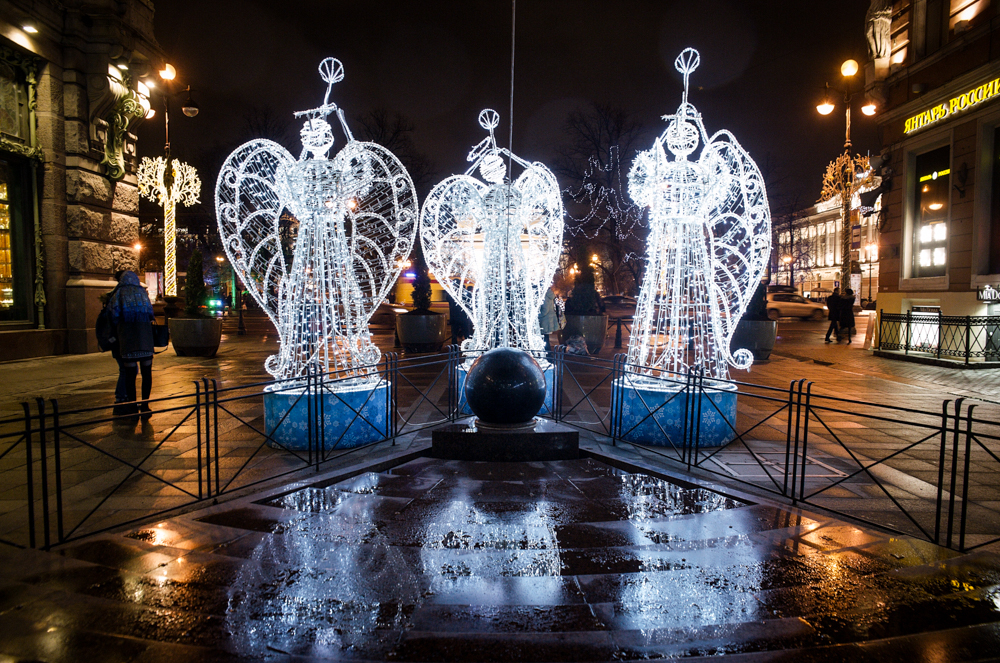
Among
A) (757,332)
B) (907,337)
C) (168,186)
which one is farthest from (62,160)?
(907,337)

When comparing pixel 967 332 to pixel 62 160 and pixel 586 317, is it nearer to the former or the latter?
pixel 586 317

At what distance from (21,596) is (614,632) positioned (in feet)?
11.4

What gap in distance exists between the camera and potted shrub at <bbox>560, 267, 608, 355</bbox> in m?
15.2

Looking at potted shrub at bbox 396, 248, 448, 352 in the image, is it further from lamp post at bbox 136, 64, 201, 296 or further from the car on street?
the car on street

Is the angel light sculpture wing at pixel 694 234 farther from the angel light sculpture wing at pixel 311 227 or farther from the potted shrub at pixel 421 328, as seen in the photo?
the potted shrub at pixel 421 328

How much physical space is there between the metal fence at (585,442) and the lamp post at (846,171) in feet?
42.4

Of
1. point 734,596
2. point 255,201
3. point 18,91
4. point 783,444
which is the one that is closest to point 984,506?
point 783,444

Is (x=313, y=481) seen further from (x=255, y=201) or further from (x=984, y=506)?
(x=984, y=506)

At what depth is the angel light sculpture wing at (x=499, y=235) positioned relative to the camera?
294 inches

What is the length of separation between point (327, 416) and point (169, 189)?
18032mm

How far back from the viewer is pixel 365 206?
21.4 feet

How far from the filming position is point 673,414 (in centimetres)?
611

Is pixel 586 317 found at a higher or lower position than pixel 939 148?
lower

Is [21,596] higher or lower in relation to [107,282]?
lower
